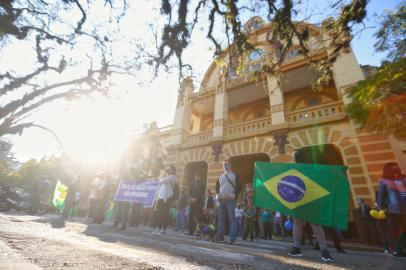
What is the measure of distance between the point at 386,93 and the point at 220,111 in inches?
310

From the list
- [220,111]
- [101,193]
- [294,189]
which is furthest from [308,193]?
[220,111]

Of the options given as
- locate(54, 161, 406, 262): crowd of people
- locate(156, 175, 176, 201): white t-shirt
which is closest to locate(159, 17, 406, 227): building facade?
locate(54, 161, 406, 262): crowd of people

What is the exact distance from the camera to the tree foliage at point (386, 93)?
646cm

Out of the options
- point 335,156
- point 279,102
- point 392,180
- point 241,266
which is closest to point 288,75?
point 279,102

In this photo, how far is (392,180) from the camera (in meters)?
4.21

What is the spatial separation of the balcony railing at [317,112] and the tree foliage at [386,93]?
2.17m

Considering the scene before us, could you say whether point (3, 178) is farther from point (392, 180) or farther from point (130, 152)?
point (392, 180)

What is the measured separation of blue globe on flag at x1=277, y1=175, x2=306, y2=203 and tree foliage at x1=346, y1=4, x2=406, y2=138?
477cm

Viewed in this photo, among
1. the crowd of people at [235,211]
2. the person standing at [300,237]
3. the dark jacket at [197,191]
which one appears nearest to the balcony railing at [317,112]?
the crowd of people at [235,211]

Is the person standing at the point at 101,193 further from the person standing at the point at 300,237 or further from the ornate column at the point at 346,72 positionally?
the ornate column at the point at 346,72

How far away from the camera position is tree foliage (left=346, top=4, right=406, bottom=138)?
6464 millimetres

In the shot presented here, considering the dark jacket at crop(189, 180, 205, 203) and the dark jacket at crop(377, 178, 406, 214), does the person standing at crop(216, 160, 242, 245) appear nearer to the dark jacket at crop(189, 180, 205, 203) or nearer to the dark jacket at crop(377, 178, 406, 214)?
the dark jacket at crop(189, 180, 205, 203)

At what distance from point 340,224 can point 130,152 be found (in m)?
19.8

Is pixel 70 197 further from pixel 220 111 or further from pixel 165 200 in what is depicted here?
pixel 220 111
